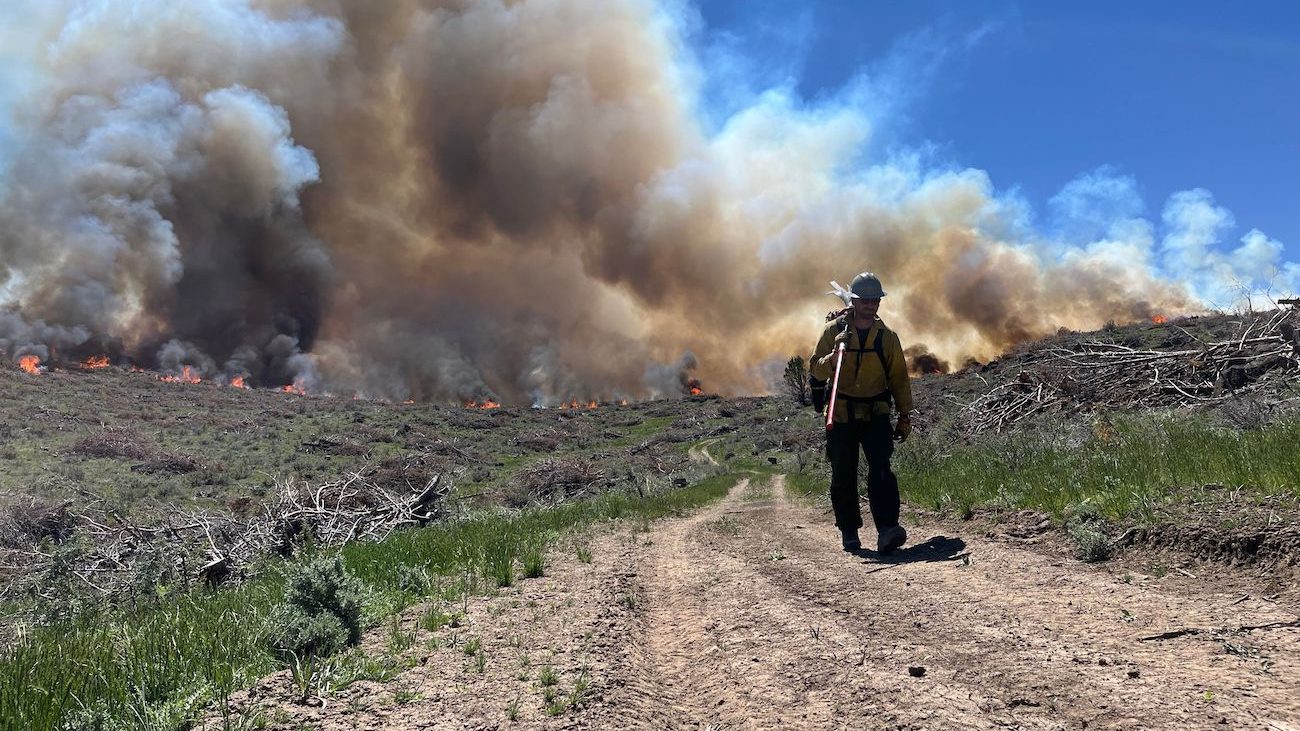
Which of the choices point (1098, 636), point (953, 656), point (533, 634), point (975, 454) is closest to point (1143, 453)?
point (975, 454)

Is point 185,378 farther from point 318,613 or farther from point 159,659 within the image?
point 159,659

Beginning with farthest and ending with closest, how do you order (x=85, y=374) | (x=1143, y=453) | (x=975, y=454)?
1. (x=85, y=374)
2. (x=975, y=454)
3. (x=1143, y=453)

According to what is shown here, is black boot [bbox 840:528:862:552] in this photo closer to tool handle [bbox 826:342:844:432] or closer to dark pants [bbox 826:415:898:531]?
dark pants [bbox 826:415:898:531]

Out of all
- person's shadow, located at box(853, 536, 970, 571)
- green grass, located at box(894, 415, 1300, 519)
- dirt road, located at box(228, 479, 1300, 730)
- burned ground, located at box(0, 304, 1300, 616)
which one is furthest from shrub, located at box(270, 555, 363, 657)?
green grass, located at box(894, 415, 1300, 519)

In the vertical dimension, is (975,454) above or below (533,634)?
above

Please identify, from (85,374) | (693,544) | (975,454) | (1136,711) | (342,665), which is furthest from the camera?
(85,374)

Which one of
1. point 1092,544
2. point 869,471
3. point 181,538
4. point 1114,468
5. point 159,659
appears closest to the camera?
point 159,659

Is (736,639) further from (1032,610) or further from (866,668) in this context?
(1032,610)

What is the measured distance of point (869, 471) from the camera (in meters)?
6.86

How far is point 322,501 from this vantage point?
14.0 m

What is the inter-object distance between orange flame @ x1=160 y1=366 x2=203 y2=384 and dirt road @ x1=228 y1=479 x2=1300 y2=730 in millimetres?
69620

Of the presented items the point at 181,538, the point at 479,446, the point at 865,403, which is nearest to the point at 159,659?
the point at 865,403

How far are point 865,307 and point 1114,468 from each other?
9.59ft

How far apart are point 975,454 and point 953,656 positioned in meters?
8.83
